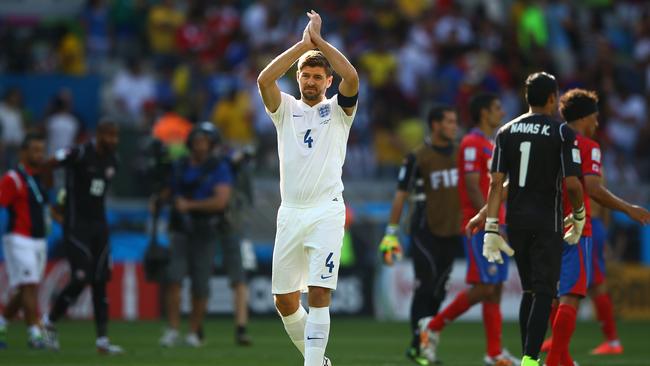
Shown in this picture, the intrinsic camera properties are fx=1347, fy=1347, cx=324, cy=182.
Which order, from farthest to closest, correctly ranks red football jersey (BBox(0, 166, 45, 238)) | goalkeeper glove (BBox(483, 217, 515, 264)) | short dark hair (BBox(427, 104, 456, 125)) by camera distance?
red football jersey (BBox(0, 166, 45, 238)) < short dark hair (BBox(427, 104, 456, 125)) < goalkeeper glove (BBox(483, 217, 515, 264))

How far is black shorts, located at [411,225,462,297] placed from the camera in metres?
14.4

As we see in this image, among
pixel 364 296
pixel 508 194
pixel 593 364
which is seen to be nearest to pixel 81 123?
pixel 364 296

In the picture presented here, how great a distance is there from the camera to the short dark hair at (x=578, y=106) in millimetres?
12133

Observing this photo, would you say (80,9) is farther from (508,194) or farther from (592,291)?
(508,194)

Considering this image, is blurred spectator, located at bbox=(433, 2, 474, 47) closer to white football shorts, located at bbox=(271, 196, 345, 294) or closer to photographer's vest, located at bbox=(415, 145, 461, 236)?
photographer's vest, located at bbox=(415, 145, 461, 236)

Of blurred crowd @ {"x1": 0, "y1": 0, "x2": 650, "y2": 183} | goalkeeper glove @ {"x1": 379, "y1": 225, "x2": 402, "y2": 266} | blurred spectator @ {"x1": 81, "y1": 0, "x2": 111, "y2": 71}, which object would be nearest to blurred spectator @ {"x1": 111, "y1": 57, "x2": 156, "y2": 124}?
blurred crowd @ {"x1": 0, "y1": 0, "x2": 650, "y2": 183}

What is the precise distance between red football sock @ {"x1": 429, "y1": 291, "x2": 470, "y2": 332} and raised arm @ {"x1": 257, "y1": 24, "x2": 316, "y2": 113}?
3867mm

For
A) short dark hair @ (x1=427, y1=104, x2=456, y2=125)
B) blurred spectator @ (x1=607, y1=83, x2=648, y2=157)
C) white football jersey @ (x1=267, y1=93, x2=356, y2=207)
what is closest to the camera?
white football jersey @ (x1=267, y1=93, x2=356, y2=207)

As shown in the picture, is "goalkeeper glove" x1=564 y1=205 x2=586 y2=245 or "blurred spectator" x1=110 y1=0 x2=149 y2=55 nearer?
"goalkeeper glove" x1=564 y1=205 x2=586 y2=245

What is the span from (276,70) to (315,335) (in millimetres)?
2088

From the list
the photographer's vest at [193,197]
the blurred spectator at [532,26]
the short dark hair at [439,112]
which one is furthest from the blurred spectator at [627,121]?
the short dark hair at [439,112]

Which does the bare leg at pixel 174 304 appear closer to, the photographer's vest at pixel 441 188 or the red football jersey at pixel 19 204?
the red football jersey at pixel 19 204

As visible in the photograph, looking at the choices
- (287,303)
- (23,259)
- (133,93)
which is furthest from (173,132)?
(287,303)

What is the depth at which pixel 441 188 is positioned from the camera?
1456 centimetres
